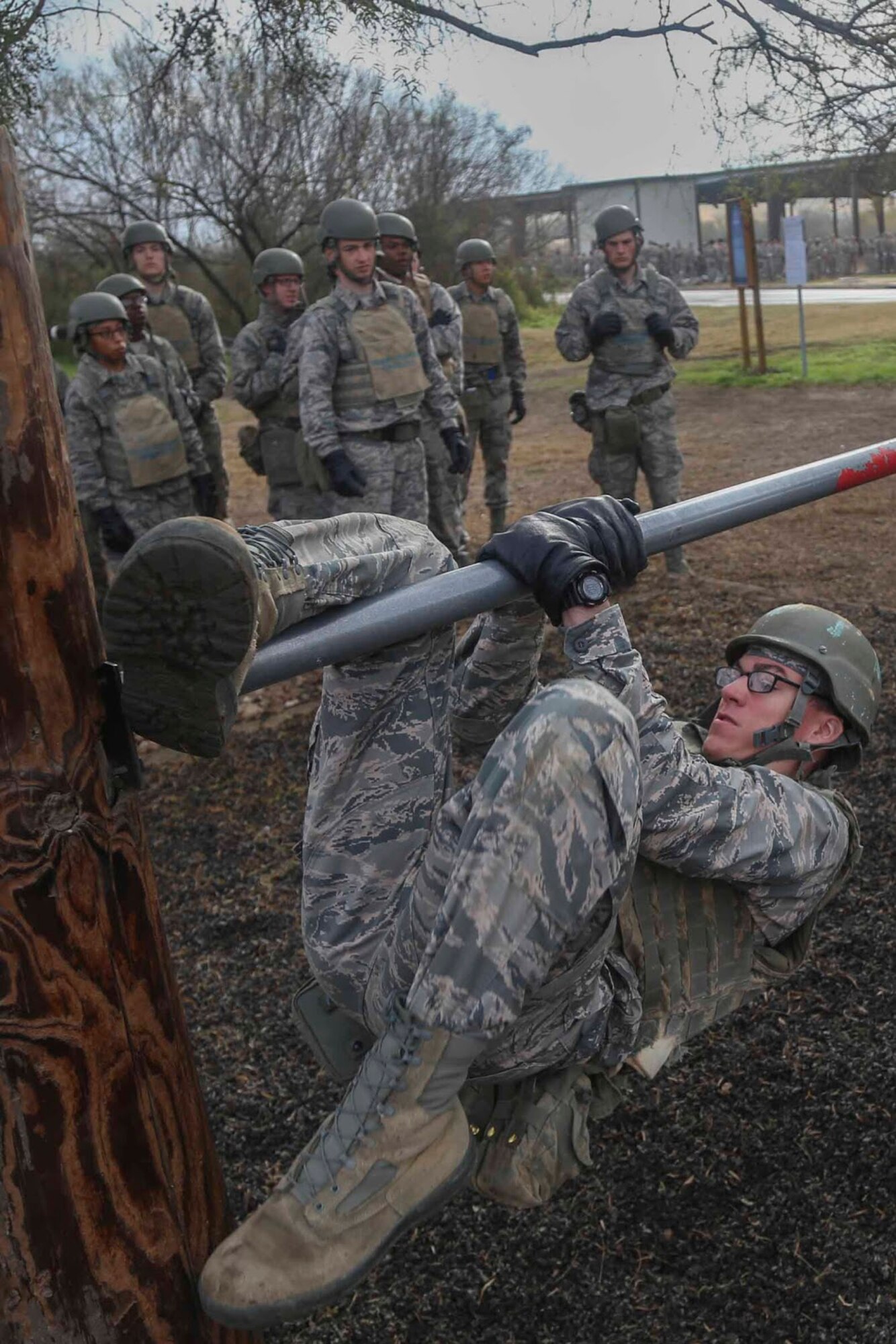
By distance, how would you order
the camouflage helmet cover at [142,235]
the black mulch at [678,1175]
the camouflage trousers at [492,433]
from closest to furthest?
the black mulch at [678,1175] < the camouflage helmet cover at [142,235] < the camouflage trousers at [492,433]

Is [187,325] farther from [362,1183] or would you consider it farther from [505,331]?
[362,1183]

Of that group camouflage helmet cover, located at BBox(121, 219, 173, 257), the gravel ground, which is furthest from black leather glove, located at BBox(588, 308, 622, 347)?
the gravel ground

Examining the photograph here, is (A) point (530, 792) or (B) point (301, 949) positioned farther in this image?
(B) point (301, 949)

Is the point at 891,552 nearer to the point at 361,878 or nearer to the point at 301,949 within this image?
the point at 301,949

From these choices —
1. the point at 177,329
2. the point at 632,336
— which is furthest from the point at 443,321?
the point at 177,329

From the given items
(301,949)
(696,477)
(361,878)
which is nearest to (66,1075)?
(361,878)

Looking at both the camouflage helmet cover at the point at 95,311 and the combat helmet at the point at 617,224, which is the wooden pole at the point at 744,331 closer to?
the combat helmet at the point at 617,224

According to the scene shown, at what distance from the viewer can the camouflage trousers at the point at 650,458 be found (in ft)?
24.9

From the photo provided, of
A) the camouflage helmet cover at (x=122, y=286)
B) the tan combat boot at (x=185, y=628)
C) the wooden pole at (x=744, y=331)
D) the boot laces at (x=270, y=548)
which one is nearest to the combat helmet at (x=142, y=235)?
the camouflage helmet cover at (x=122, y=286)

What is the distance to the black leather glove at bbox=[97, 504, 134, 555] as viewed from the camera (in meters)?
6.45

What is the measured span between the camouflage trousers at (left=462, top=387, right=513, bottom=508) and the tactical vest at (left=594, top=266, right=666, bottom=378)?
1.75 metres

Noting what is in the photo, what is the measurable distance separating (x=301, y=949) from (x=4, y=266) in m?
2.86

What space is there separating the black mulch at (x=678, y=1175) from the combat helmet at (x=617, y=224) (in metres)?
4.31

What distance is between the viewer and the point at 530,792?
5.45 ft
